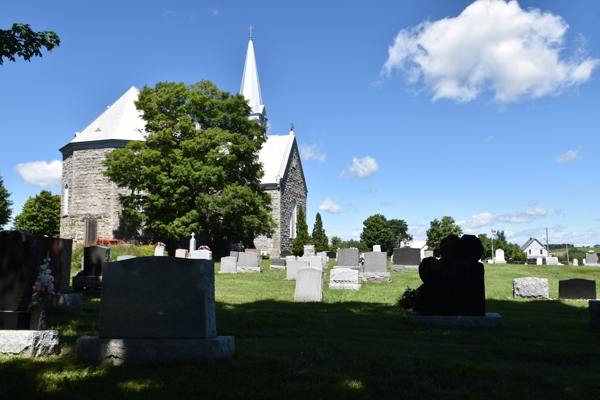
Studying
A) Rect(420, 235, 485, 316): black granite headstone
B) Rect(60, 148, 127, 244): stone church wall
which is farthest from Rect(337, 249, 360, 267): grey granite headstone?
Rect(60, 148, 127, 244): stone church wall

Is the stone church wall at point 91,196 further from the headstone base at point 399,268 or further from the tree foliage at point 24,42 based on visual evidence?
the tree foliage at point 24,42

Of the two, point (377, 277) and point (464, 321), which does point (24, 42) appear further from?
point (377, 277)

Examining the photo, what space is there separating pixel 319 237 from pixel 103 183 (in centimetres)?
1809

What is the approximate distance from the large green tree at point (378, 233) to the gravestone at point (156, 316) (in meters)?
59.8

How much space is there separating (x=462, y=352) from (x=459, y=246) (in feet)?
7.96

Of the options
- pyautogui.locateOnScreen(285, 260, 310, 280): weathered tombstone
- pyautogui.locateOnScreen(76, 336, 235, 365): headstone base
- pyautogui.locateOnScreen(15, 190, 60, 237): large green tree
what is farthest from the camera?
pyautogui.locateOnScreen(15, 190, 60, 237): large green tree

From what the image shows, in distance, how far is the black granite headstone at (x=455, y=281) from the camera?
7.62m

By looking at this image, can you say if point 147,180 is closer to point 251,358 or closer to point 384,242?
point 251,358

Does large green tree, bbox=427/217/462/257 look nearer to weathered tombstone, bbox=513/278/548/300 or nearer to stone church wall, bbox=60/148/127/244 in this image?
stone church wall, bbox=60/148/127/244

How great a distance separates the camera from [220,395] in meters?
3.90

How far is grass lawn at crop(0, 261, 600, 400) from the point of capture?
4.04 m

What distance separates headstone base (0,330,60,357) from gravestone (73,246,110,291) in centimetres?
671

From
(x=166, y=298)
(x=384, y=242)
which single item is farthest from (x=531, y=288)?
(x=384, y=242)

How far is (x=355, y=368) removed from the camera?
4832 mm
